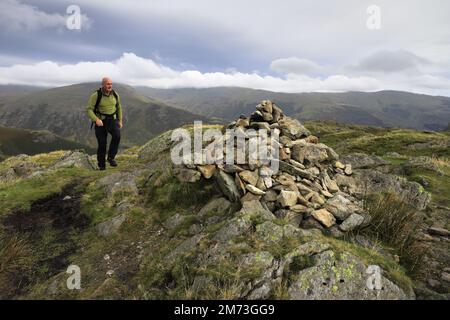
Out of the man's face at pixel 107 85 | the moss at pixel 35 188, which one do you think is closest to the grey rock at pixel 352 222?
the man's face at pixel 107 85

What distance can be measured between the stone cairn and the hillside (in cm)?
6

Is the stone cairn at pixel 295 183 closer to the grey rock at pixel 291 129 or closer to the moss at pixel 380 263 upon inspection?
the grey rock at pixel 291 129

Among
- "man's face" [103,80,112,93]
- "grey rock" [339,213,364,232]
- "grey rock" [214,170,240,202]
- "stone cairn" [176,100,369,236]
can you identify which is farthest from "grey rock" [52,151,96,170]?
"grey rock" [339,213,364,232]

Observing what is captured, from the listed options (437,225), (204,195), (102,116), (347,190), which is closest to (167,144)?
(102,116)

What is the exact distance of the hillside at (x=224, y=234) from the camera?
758 centimetres

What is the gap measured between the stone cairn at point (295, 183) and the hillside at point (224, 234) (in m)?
0.06

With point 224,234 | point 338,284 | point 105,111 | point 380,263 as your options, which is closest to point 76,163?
point 105,111

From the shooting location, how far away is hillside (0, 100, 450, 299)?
24.9 feet

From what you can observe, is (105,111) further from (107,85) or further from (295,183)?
(295,183)

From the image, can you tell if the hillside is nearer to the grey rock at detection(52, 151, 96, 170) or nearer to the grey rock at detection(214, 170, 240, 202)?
the grey rock at detection(214, 170, 240, 202)

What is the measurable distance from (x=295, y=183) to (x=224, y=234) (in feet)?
14.2

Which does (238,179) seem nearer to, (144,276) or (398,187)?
(144,276)

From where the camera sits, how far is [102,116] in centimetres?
1531

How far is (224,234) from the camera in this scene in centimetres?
902
